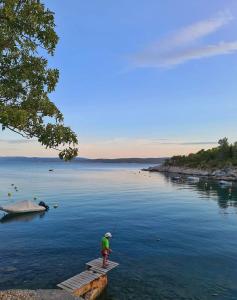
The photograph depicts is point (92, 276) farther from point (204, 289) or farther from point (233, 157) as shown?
point (233, 157)

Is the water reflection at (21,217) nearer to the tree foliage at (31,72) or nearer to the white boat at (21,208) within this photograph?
the white boat at (21,208)

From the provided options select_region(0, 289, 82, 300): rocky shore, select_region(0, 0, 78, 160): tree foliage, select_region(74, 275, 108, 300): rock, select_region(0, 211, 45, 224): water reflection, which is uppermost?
select_region(0, 0, 78, 160): tree foliage

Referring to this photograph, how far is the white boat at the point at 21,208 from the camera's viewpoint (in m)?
58.5

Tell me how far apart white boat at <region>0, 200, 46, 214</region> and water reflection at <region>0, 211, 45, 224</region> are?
99 cm

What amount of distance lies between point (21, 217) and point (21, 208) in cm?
362

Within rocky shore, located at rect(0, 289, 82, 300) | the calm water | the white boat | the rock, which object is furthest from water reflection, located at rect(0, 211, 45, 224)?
rocky shore, located at rect(0, 289, 82, 300)

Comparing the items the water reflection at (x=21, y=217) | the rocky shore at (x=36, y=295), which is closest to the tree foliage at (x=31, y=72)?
the rocky shore at (x=36, y=295)

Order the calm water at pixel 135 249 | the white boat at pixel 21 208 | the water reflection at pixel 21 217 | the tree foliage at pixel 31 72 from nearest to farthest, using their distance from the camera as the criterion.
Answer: the tree foliage at pixel 31 72
the calm water at pixel 135 249
the water reflection at pixel 21 217
the white boat at pixel 21 208

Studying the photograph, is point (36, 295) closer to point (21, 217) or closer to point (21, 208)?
point (21, 217)

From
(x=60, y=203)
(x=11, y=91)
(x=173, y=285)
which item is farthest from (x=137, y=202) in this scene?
(x=11, y=91)

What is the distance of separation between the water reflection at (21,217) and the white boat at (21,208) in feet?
3.24

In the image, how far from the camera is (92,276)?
25000mm

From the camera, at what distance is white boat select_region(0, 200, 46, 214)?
192 ft

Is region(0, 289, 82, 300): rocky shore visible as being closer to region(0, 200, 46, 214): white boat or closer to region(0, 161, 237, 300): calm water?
region(0, 161, 237, 300): calm water
